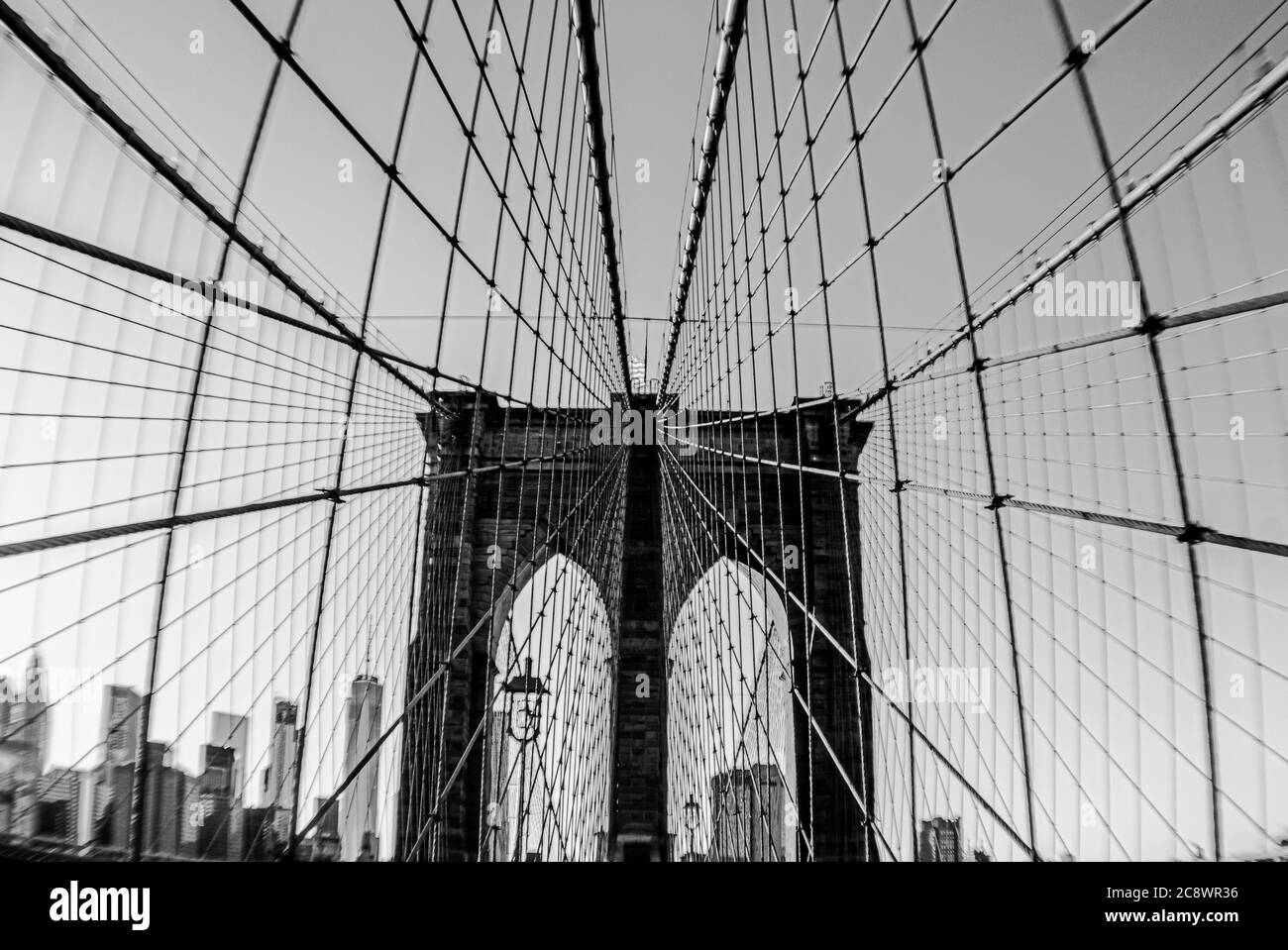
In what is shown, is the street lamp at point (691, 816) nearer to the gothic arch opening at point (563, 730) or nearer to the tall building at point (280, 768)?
the gothic arch opening at point (563, 730)

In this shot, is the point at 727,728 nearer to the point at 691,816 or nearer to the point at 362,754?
the point at 691,816

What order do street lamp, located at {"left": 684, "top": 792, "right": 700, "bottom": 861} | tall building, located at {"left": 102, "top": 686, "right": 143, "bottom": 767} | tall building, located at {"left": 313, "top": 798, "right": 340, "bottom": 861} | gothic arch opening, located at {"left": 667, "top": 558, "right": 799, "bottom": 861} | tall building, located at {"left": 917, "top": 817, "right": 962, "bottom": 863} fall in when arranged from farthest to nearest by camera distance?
street lamp, located at {"left": 684, "top": 792, "right": 700, "bottom": 861}, gothic arch opening, located at {"left": 667, "top": 558, "right": 799, "bottom": 861}, tall building, located at {"left": 917, "top": 817, "right": 962, "bottom": 863}, tall building, located at {"left": 313, "top": 798, "right": 340, "bottom": 861}, tall building, located at {"left": 102, "top": 686, "right": 143, "bottom": 767}

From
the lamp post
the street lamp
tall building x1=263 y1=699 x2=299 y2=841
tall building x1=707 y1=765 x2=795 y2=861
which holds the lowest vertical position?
the street lamp

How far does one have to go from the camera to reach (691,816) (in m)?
9.98

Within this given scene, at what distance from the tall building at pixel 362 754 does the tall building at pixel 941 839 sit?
115 inches

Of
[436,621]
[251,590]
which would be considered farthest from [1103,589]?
[436,621]

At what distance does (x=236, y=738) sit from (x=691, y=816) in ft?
28.6

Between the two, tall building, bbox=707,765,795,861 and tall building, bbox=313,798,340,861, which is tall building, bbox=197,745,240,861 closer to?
tall building, bbox=313,798,340,861

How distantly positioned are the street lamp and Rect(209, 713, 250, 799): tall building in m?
7.82

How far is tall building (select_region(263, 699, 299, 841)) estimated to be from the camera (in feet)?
8.75

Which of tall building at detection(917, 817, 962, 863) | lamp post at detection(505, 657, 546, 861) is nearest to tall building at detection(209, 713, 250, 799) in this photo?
lamp post at detection(505, 657, 546, 861)

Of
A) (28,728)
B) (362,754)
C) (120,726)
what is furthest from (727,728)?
(28,728)
